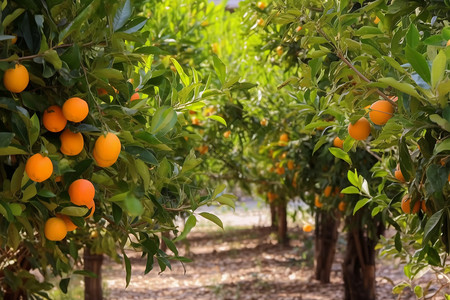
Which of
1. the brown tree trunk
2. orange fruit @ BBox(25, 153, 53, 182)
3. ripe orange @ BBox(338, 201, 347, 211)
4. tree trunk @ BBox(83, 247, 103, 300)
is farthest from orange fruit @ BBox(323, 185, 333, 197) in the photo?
the brown tree trunk

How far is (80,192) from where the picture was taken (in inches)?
44.5

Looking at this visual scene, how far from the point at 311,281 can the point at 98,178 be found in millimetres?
6477

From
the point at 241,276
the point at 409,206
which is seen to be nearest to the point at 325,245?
the point at 241,276

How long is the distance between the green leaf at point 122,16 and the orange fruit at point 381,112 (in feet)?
1.84

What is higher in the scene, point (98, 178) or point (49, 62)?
point (49, 62)

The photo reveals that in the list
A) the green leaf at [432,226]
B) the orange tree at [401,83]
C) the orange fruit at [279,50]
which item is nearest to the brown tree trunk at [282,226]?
the orange fruit at [279,50]

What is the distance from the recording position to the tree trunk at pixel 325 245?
6.84 metres

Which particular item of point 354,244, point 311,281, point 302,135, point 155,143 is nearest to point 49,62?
point 155,143

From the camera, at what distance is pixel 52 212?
124 cm

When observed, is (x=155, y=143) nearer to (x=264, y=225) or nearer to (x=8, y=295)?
(x=8, y=295)

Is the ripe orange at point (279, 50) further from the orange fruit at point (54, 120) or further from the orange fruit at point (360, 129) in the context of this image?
the orange fruit at point (54, 120)

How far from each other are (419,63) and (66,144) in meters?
0.66

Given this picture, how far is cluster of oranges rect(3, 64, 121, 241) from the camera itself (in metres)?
1.03

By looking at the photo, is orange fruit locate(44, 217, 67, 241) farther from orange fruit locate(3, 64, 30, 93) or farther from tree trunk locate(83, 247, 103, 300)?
tree trunk locate(83, 247, 103, 300)
